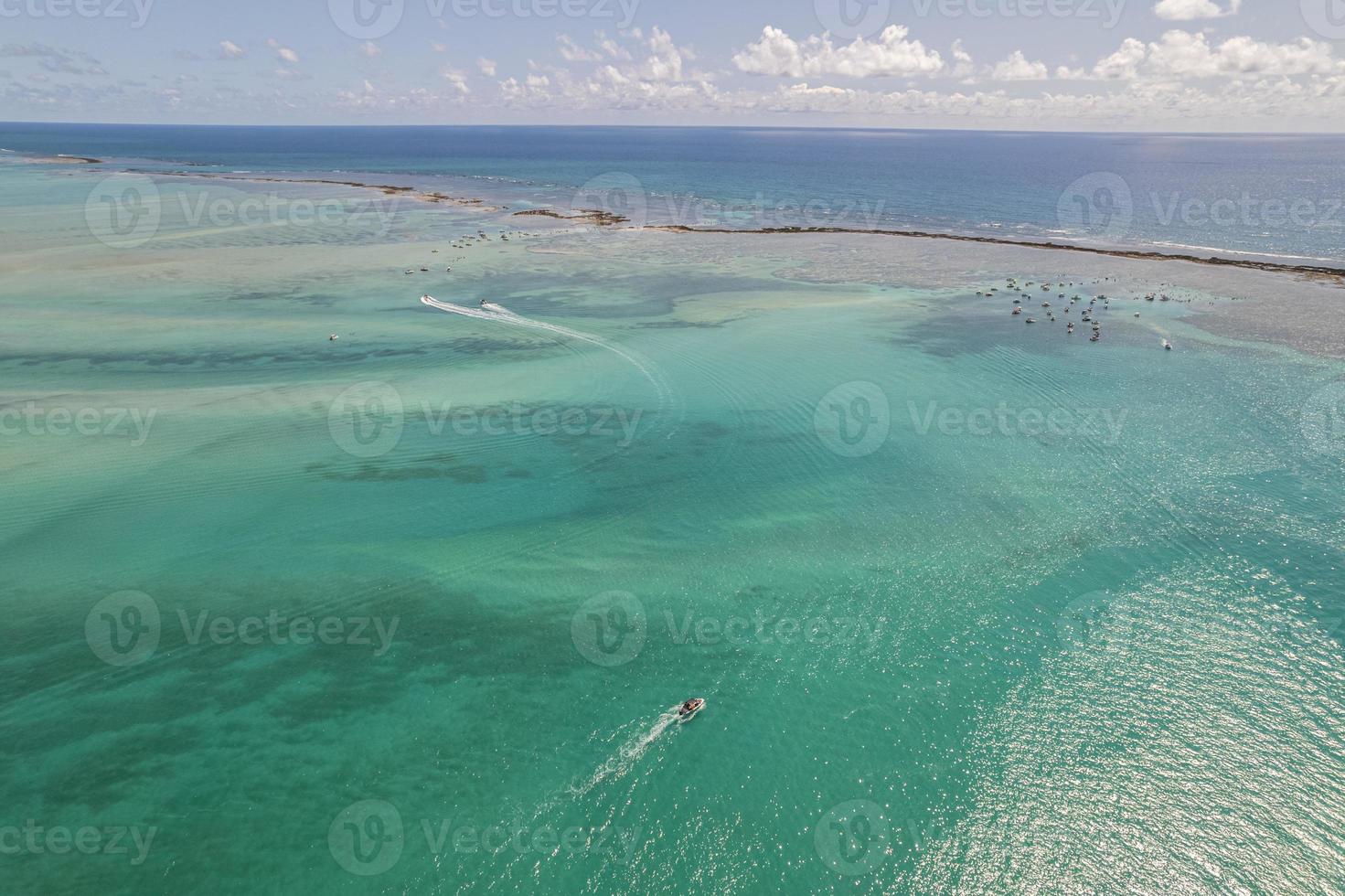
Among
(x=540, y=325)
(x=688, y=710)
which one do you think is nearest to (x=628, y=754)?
(x=688, y=710)

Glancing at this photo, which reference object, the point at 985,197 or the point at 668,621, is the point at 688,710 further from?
the point at 985,197

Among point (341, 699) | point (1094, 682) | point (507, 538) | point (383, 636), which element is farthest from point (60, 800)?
point (1094, 682)

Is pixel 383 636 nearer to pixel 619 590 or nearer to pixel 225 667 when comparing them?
pixel 225 667

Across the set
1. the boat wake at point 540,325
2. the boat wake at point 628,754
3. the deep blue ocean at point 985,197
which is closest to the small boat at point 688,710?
the boat wake at point 628,754

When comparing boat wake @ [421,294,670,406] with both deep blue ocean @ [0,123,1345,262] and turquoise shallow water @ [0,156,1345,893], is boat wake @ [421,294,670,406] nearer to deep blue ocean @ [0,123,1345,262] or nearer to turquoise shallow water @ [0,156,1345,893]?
turquoise shallow water @ [0,156,1345,893]

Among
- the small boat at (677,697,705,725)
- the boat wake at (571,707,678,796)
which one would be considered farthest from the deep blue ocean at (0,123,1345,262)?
the boat wake at (571,707,678,796)
